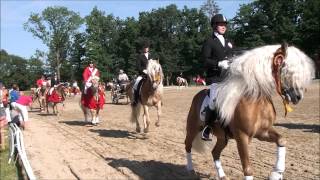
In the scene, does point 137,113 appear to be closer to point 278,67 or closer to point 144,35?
point 278,67

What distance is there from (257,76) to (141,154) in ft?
16.5

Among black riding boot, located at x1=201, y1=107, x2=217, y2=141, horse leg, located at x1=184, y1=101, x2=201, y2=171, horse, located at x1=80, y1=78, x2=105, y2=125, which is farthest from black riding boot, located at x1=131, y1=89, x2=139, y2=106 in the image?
black riding boot, located at x1=201, y1=107, x2=217, y2=141

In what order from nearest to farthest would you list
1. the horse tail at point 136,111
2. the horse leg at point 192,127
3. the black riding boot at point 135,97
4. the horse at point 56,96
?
1. the horse leg at point 192,127
2. the black riding boot at point 135,97
3. the horse tail at point 136,111
4. the horse at point 56,96

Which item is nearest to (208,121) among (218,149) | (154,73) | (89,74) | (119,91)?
(218,149)

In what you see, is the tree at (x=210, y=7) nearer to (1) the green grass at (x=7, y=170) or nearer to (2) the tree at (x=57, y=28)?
(2) the tree at (x=57, y=28)

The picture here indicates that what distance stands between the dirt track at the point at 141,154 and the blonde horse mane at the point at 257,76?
2054 mm

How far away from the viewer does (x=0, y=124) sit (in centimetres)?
1359

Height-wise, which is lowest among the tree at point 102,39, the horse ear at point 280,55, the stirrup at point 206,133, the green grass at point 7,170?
the green grass at point 7,170

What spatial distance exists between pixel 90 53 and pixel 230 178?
89.0 metres

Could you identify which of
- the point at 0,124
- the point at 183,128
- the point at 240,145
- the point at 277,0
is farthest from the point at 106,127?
the point at 277,0

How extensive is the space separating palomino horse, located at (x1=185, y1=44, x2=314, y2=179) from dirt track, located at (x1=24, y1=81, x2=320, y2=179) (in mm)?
1723

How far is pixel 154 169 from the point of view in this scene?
967 cm

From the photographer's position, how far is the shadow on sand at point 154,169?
9.03 meters

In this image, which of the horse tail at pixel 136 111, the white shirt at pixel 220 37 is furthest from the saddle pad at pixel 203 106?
the horse tail at pixel 136 111
